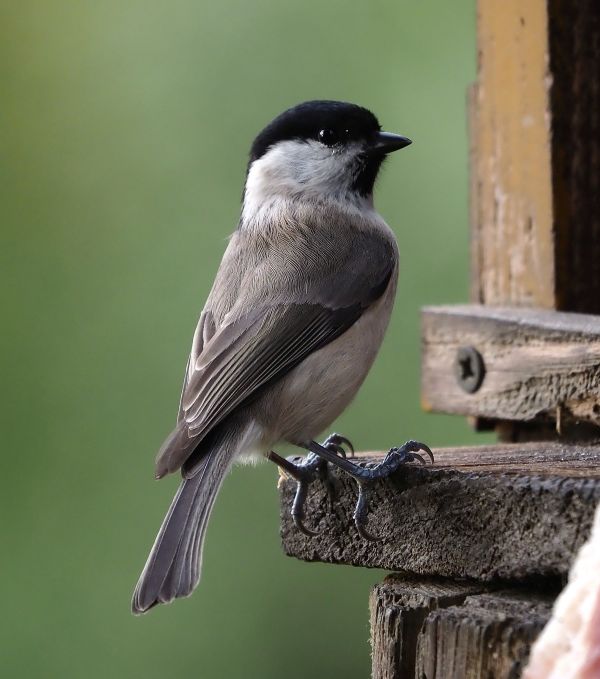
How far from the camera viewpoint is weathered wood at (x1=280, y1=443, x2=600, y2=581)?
6.86 ft

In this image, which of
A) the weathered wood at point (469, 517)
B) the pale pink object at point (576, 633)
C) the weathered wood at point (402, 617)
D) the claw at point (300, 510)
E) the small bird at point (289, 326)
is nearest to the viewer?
the pale pink object at point (576, 633)

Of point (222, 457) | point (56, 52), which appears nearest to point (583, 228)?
point (222, 457)

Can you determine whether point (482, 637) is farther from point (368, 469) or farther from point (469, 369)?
point (469, 369)

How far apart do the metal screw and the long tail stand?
71 cm

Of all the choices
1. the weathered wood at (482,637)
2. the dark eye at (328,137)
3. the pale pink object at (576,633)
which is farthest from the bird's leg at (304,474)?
the dark eye at (328,137)

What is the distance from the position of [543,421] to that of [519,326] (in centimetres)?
24

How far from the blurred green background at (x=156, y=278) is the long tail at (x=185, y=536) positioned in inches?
76.3

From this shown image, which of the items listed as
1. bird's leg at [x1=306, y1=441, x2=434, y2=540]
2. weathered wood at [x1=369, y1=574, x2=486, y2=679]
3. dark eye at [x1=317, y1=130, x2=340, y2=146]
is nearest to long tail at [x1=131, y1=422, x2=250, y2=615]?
bird's leg at [x1=306, y1=441, x2=434, y2=540]

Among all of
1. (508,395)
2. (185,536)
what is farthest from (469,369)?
(185,536)

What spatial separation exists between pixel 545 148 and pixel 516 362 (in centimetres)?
59

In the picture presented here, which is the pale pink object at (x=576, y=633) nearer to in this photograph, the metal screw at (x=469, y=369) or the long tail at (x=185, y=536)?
the long tail at (x=185, y=536)

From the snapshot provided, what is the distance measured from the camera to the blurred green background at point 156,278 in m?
4.74

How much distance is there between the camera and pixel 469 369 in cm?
339

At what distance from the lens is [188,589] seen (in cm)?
250
